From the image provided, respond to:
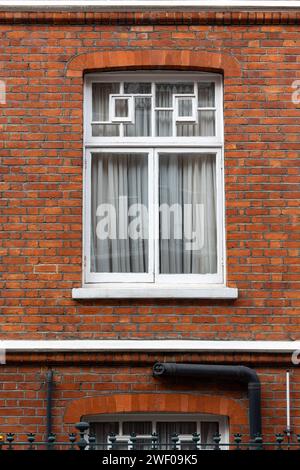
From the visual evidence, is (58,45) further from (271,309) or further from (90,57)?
(271,309)

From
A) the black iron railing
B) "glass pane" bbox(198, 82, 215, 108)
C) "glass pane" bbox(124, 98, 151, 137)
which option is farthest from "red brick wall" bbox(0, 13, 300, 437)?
the black iron railing

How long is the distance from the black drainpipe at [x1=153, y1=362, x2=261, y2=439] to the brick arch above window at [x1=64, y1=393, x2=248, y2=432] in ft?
0.49

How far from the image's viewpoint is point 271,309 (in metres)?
9.66

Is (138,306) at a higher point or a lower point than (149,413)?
higher

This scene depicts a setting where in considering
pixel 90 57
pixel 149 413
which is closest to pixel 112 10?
pixel 90 57

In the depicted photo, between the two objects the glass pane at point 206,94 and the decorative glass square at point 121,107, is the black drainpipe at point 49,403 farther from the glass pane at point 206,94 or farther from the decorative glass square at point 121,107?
the glass pane at point 206,94

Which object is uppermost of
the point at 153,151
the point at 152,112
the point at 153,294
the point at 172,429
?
the point at 152,112

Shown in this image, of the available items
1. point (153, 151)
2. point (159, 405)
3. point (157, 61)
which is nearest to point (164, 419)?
point (159, 405)

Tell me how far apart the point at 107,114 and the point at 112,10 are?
41.0 inches

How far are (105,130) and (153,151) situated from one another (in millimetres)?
533

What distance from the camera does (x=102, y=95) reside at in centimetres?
1023

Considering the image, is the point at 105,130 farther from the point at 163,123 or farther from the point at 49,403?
the point at 49,403

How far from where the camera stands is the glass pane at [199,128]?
10.2 metres

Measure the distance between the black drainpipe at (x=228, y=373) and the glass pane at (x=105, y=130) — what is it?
240 centimetres
